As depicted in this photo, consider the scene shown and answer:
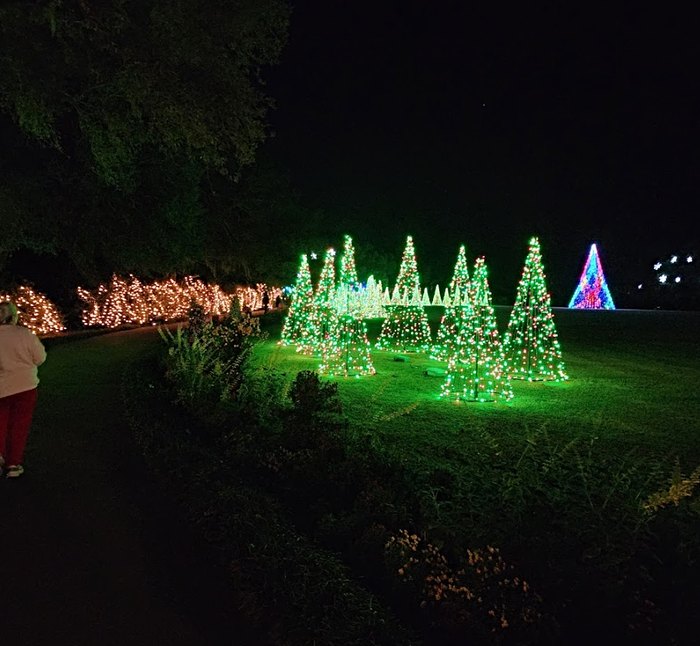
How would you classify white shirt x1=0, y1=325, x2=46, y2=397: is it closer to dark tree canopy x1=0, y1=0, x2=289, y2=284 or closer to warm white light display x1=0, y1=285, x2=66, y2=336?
dark tree canopy x1=0, y1=0, x2=289, y2=284

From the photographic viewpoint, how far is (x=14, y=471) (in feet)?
17.6

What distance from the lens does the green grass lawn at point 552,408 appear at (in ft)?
24.8

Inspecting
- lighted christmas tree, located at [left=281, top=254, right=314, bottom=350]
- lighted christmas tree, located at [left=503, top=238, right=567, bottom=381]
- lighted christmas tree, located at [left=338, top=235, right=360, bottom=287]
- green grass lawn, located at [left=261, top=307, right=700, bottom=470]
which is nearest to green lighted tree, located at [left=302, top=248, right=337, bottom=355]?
lighted christmas tree, located at [left=281, top=254, right=314, bottom=350]

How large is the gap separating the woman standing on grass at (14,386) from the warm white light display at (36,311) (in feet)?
43.5

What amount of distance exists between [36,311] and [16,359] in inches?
591

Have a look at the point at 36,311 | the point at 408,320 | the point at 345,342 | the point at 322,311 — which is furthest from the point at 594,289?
the point at 36,311

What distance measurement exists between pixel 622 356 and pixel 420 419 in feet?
→ 35.4

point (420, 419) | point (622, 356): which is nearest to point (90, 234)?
point (420, 419)

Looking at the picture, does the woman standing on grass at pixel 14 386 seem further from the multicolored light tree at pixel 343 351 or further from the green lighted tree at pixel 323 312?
the green lighted tree at pixel 323 312

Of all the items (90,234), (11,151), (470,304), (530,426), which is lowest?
(530,426)

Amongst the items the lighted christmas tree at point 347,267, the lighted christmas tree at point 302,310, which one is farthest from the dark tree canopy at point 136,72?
the lighted christmas tree at point 302,310

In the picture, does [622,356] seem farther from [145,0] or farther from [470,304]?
[145,0]

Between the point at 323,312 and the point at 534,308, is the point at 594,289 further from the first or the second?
the point at 534,308

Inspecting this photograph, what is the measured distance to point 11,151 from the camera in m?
15.1
